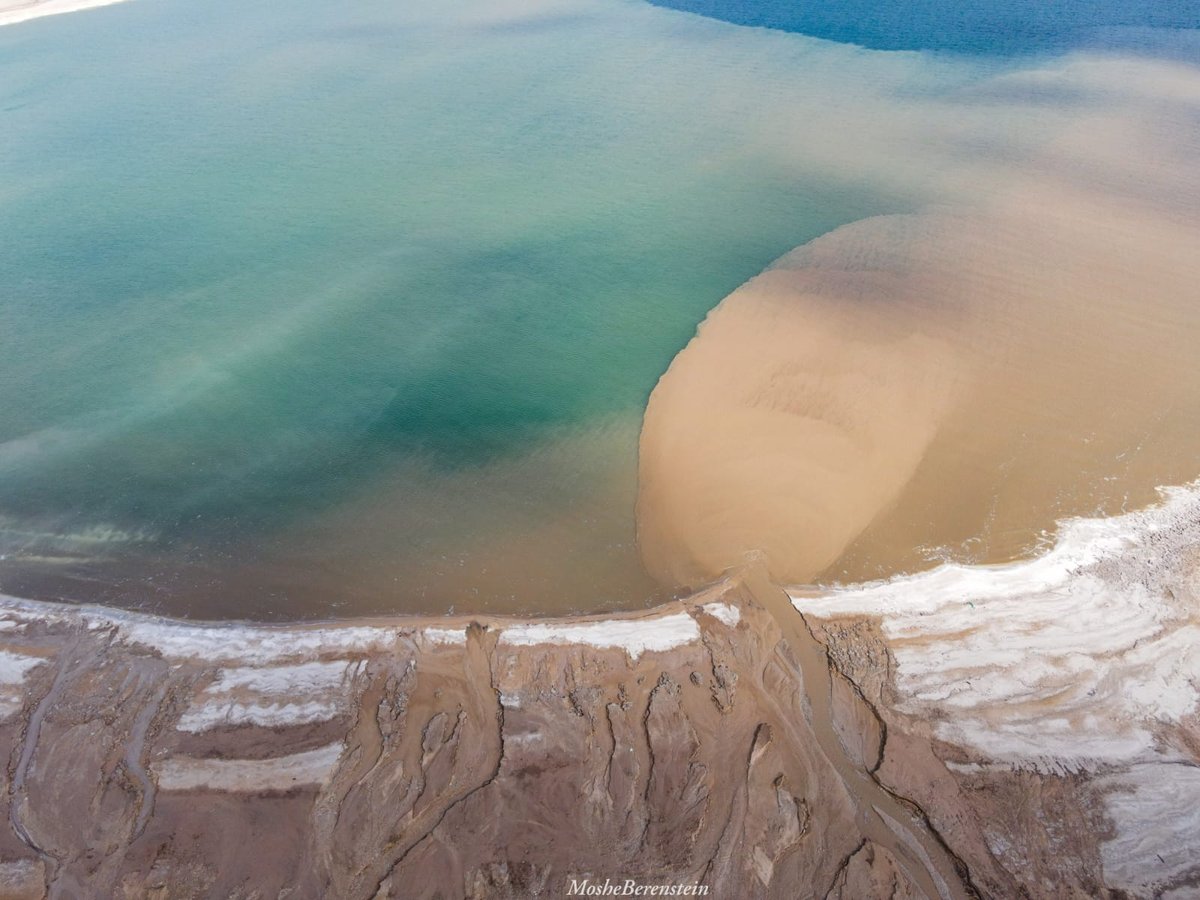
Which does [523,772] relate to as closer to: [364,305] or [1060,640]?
[1060,640]

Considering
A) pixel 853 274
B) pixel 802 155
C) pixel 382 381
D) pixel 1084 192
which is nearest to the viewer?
pixel 382 381

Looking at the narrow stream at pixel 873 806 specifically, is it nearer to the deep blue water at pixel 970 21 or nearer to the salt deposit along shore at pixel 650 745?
the salt deposit along shore at pixel 650 745

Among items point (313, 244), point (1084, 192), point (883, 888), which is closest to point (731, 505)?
point (883, 888)

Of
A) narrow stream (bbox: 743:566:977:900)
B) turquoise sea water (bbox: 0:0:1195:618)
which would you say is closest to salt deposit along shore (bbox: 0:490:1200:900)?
narrow stream (bbox: 743:566:977:900)

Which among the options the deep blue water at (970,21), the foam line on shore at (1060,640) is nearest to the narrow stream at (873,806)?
the foam line on shore at (1060,640)

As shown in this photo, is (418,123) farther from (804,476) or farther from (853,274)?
(804,476)
